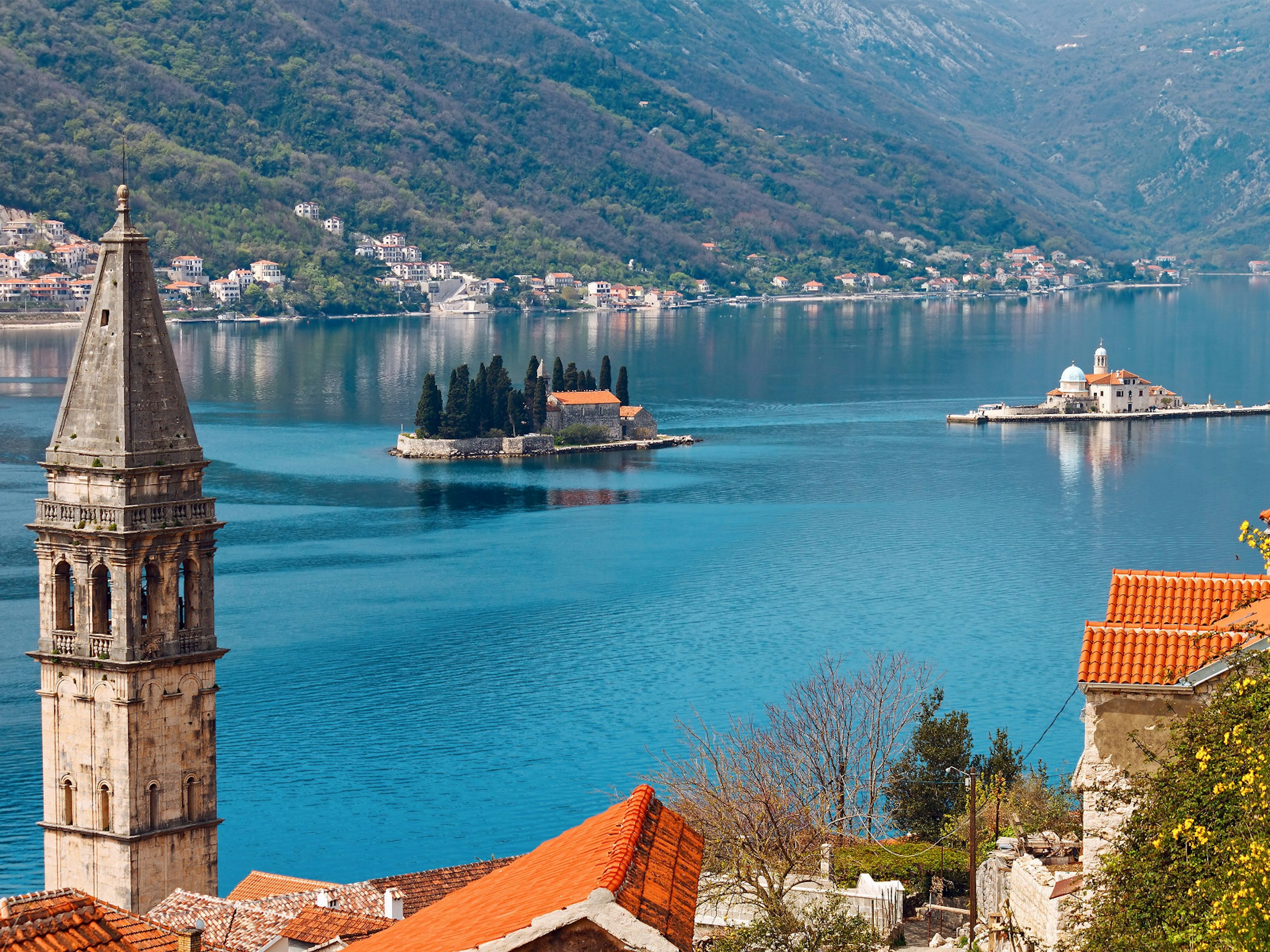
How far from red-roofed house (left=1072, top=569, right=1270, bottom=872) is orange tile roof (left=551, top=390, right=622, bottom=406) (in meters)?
77.8

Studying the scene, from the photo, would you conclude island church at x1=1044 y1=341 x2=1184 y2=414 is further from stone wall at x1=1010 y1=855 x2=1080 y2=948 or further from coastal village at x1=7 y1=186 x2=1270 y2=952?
stone wall at x1=1010 y1=855 x2=1080 y2=948

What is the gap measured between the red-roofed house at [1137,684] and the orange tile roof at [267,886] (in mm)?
10074

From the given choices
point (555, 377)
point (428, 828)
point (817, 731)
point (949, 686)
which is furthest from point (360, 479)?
point (817, 731)

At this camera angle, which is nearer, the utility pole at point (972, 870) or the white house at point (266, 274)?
the utility pole at point (972, 870)

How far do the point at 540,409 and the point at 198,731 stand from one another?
71.3 metres

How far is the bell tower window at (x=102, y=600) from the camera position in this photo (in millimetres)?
19141

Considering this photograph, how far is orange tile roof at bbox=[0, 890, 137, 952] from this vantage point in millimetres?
9164

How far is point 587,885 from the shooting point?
7.34 m

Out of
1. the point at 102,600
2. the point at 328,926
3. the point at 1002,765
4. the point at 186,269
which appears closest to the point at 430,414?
the point at 1002,765

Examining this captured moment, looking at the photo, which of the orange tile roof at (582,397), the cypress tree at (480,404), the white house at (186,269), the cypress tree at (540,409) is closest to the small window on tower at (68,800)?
the cypress tree at (480,404)

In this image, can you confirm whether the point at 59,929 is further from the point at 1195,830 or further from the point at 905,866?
the point at 905,866

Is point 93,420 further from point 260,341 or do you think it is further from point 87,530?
point 260,341

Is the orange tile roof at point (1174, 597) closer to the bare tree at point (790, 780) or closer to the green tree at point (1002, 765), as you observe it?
the bare tree at point (790, 780)

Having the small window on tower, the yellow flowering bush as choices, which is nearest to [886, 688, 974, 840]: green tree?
the small window on tower
